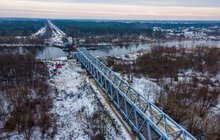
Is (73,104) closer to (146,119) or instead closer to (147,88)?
(147,88)

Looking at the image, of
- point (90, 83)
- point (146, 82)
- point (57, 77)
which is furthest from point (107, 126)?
point (57, 77)

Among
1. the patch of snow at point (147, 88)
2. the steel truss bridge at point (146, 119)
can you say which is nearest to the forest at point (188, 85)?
the patch of snow at point (147, 88)

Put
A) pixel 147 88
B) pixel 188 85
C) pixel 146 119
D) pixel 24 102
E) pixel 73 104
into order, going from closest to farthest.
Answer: pixel 146 119 → pixel 24 102 → pixel 73 104 → pixel 188 85 → pixel 147 88

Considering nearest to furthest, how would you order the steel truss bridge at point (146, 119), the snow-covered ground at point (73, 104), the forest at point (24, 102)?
the steel truss bridge at point (146, 119), the snow-covered ground at point (73, 104), the forest at point (24, 102)

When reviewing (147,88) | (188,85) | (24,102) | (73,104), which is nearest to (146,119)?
(73,104)

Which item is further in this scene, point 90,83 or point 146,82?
point 146,82

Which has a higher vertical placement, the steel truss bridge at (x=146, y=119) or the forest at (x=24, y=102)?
the steel truss bridge at (x=146, y=119)

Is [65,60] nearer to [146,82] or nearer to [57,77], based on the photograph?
[57,77]

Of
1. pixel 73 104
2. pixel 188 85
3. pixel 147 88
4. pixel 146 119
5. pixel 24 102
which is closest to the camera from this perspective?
pixel 146 119

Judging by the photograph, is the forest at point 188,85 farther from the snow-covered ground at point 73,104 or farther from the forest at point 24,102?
the forest at point 24,102
